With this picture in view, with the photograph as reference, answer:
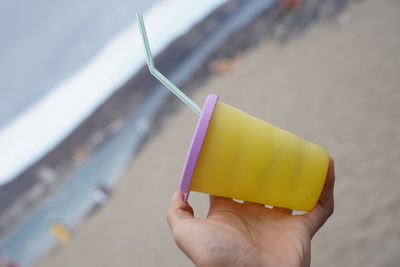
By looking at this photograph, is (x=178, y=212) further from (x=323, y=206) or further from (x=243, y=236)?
(x=323, y=206)

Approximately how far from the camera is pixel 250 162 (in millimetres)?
951

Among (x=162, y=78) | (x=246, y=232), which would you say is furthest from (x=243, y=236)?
(x=162, y=78)

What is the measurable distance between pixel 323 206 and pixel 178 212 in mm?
436

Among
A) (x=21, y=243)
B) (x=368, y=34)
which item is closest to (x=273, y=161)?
(x=368, y=34)

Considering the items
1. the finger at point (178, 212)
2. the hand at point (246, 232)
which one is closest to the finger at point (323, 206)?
the hand at point (246, 232)

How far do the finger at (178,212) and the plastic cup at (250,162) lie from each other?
0.02 metres

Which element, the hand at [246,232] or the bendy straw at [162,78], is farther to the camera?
the bendy straw at [162,78]

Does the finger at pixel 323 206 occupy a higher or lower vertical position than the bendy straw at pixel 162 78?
lower

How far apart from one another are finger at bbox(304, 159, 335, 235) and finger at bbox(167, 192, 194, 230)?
1.12 ft

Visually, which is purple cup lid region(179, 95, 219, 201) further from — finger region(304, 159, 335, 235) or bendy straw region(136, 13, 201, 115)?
finger region(304, 159, 335, 235)

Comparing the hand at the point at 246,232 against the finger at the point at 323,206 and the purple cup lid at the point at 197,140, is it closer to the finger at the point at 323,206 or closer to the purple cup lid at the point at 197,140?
the finger at the point at 323,206

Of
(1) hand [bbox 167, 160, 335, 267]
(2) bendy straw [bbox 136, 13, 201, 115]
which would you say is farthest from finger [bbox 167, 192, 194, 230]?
(2) bendy straw [bbox 136, 13, 201, 115]

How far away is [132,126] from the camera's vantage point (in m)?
15.9

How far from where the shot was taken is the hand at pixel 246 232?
835mm
